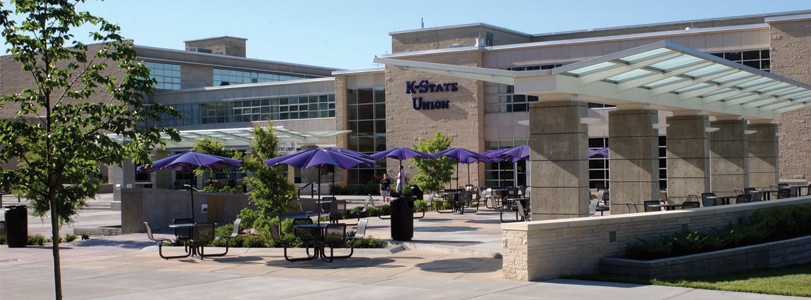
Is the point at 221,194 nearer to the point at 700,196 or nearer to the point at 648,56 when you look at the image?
the point at 700,196

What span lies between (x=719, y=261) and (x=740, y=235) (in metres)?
1.26

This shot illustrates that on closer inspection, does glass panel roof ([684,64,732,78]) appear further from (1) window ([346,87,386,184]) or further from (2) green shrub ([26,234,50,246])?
(1) window ([346,87,386,184])

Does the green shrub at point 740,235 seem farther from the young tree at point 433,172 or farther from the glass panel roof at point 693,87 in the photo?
the young tree at point 433,172

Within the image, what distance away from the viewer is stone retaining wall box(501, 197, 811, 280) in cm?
1422

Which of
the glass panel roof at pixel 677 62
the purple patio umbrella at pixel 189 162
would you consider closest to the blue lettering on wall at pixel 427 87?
the purple patio umbrella at pixel 189 162

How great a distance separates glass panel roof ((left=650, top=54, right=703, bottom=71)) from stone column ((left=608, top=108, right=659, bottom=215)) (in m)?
4.09

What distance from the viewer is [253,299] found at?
13.2 metres

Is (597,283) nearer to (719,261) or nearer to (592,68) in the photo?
(719,261)

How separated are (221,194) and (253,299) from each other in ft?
61.7

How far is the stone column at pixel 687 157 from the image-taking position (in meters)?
26.0

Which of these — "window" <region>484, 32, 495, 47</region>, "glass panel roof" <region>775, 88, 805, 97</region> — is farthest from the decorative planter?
"window" <region>484, 32, 495, 47</region>

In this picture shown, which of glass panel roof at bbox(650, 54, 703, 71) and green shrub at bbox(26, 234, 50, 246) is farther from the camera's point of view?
green shrub at bbox(26, 234, 50, 246)

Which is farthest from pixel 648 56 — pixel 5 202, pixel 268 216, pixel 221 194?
pixel 5 202

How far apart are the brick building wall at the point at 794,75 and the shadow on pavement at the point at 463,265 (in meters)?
29.5
